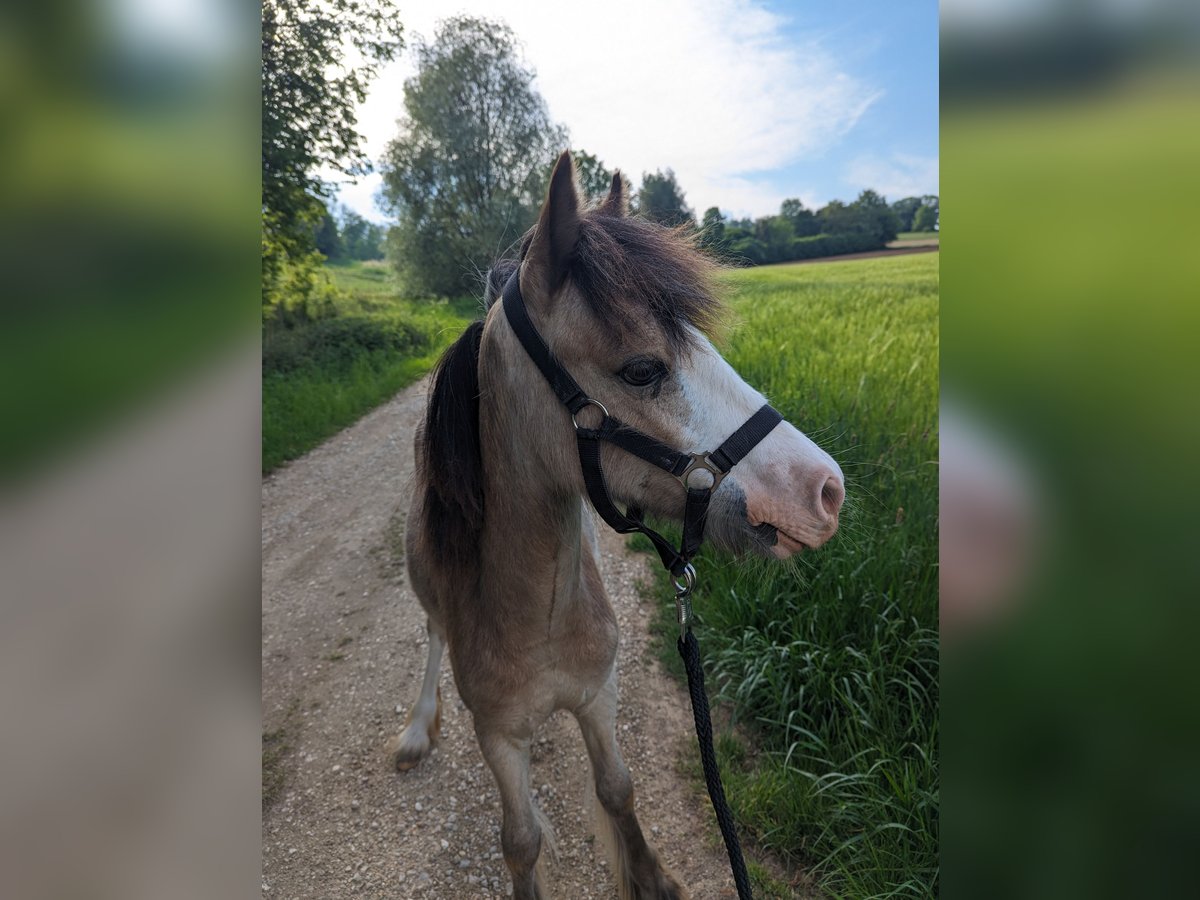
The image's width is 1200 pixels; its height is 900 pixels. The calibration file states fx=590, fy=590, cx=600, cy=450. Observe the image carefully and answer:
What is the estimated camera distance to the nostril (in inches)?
59.6

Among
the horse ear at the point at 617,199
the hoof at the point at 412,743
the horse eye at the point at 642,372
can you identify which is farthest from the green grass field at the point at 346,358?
the horse eye at the point at 642,372

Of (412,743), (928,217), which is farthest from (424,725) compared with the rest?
(928,217)

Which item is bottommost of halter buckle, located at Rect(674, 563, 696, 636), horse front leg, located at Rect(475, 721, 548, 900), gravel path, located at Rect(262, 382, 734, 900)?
gravel path, located at Rect(262, 382, 734, 900)

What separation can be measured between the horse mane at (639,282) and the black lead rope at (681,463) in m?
0.19

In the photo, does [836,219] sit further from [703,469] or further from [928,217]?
[703,469]

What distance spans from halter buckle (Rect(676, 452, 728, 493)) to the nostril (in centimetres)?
26

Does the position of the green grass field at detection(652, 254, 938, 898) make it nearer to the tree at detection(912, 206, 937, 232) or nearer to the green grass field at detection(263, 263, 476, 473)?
the tree at detection(912, 206, 937, 232)

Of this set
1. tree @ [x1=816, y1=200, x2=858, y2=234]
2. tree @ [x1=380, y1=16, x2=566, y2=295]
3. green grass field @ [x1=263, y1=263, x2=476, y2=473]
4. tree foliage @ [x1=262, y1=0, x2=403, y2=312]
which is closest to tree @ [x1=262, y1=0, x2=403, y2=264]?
tree foliage @ [x1=262, y1=0, x2=403, y2=312]

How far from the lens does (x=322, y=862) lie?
9.25ft
